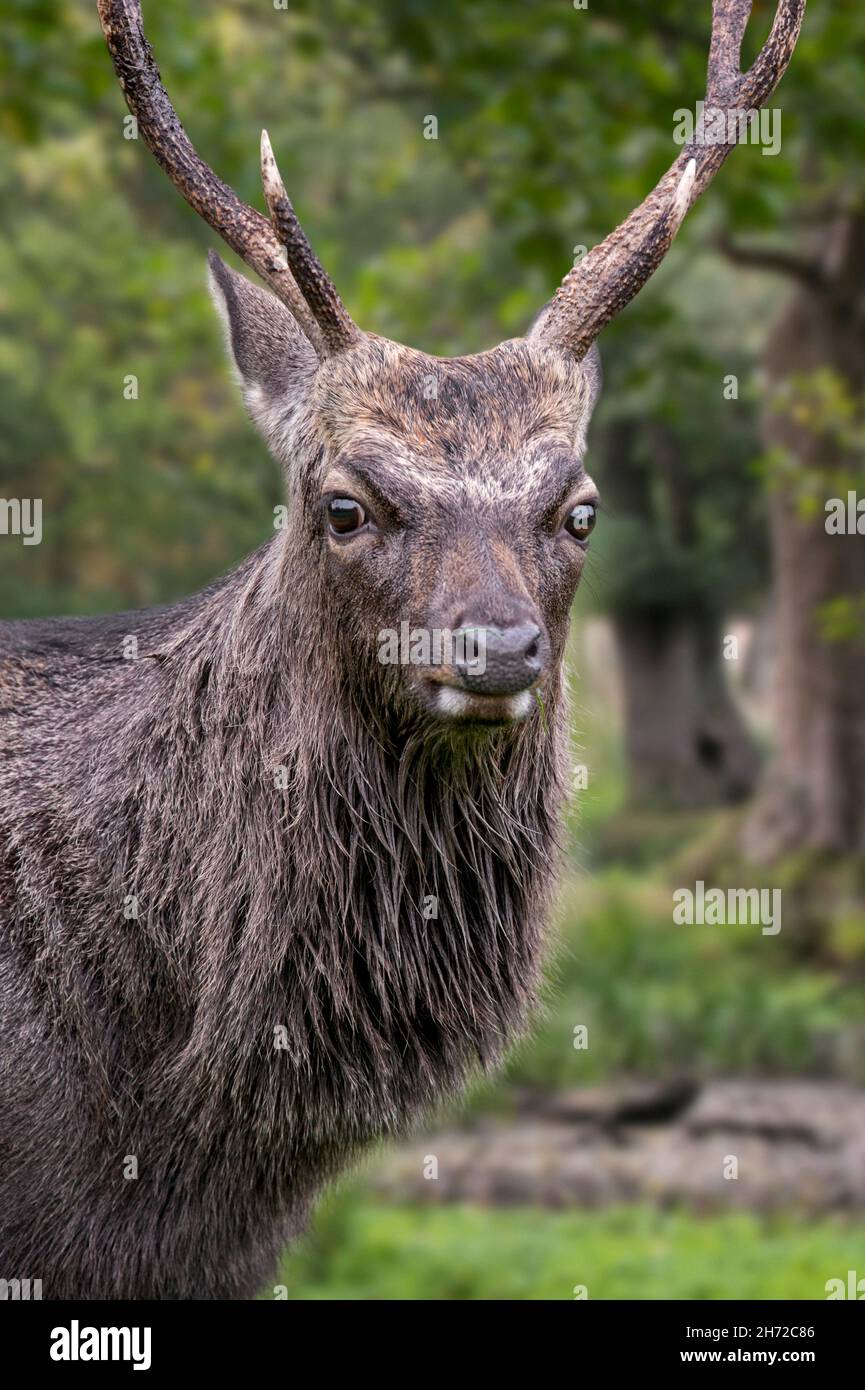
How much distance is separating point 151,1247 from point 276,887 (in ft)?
3.02

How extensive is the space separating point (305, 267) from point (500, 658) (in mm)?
1109

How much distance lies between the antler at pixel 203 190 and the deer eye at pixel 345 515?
0.45m

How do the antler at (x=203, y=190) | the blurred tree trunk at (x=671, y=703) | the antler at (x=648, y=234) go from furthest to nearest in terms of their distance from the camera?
1. the blurred tree trunk at (x=671, y=703)
2. the antler at (x=648, y=234)
3. the antler at (x=203, y=190)

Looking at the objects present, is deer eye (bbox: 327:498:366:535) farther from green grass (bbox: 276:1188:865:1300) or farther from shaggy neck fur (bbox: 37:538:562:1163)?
green grass (bbox: 276:1188:865:1300)

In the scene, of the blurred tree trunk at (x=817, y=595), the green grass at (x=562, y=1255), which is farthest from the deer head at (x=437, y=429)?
the blurred tree trunk at (x=817, y=595)

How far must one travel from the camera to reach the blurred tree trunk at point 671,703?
2175 cm

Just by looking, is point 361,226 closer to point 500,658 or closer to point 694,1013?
→ point 694,1013

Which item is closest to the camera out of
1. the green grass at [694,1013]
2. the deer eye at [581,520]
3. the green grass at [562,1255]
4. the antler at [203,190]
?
the deer eye at [581,520]

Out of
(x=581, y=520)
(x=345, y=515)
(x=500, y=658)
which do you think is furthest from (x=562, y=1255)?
(x=500, y=658)

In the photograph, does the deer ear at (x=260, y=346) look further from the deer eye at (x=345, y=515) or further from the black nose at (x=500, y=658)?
the black nose at (x=500, y=658)

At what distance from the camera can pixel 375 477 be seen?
3.57 meters

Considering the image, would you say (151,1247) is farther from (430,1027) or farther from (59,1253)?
(430,1027)

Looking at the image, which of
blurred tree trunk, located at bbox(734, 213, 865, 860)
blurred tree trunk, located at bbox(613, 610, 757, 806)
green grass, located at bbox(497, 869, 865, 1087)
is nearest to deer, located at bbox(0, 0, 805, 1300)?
green grass, located at bbox(497, 869, 865, 1087)

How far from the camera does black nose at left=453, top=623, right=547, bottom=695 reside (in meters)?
3.26
